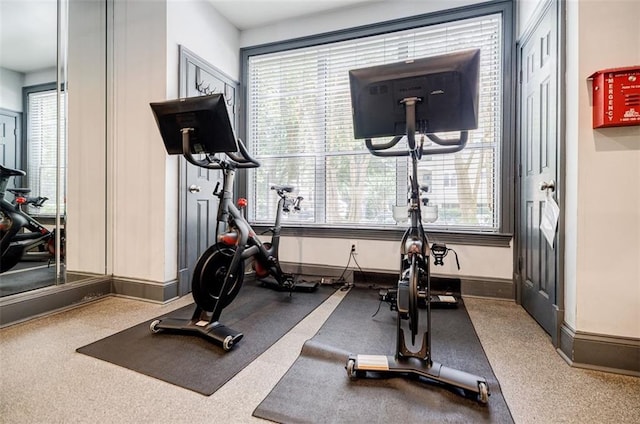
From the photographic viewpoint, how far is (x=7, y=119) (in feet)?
8.05

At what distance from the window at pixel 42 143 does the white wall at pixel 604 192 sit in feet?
13.0

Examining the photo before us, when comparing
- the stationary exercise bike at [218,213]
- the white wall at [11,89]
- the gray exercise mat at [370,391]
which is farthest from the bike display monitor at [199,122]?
the white wall at [11,89]

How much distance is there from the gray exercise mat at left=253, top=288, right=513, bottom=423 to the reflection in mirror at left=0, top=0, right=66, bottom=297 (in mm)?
2363

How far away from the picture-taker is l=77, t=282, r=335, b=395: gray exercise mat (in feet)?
5.03

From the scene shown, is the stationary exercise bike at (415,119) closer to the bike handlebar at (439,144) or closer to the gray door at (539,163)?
the bike handlebar at (439,144)

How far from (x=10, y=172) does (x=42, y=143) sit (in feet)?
1.13

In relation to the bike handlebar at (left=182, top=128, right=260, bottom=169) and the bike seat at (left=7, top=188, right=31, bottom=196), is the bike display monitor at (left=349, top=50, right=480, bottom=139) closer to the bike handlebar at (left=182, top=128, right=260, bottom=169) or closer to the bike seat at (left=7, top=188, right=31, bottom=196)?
the bike handlebar at (left=182, top=128, right=260, bottom=169)

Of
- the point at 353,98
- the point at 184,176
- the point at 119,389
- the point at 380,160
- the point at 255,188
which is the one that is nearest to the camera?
the point at 119,389

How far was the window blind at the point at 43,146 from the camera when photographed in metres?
2.58

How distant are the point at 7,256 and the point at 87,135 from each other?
4.03ft

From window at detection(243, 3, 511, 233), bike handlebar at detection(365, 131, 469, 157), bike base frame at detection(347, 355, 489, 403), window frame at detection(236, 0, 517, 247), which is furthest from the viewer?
window at detection(243, 3, 511, 233)

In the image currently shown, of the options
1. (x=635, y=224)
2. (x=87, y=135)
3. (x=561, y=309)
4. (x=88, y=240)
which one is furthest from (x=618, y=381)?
(x=87, y=135)

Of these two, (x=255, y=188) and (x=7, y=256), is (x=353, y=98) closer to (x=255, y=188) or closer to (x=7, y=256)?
(x=255, y=188)

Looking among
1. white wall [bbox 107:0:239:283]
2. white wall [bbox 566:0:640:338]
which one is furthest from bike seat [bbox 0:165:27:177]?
white wall [bbox 566:0:640:338]
